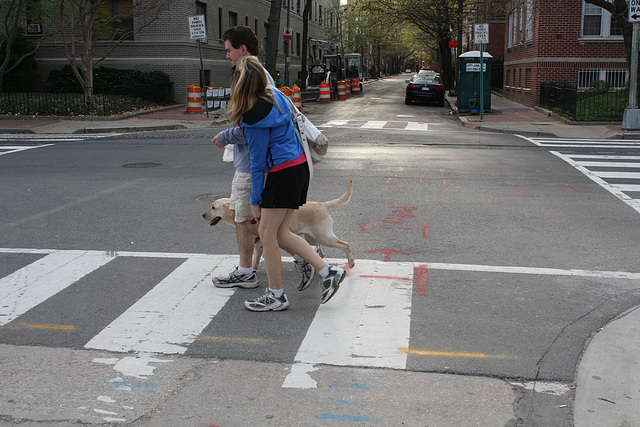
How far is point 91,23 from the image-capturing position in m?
22.6

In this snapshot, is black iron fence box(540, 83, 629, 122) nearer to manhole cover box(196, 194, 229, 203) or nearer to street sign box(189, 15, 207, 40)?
street sign box(189, 15, 207, 40)

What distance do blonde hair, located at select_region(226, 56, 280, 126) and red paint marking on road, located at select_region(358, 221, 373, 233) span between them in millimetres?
3406

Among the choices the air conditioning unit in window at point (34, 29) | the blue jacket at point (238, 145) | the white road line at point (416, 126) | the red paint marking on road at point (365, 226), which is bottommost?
the red paint marking on road at point (365, 226)

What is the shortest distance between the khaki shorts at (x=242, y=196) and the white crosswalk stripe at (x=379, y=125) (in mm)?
15541

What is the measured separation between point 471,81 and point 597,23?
5377mm

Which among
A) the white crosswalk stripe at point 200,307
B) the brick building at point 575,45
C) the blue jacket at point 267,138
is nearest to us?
the white crosswalk stripe at point 200,307

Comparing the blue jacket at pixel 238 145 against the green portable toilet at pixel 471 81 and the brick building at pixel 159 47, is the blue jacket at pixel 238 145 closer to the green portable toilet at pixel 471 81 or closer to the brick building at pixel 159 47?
the green portable toilet at pixel 471 81

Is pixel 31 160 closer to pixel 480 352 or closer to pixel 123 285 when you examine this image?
pixel 123 285

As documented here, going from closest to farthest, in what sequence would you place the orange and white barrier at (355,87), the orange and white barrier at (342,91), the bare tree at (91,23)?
1. the bare tree at (91,23)
2. the orange and white barrier at (342,91)
3. the orange and white barrier at (355,87)

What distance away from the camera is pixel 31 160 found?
13094mm

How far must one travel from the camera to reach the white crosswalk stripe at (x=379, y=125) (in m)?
20.7

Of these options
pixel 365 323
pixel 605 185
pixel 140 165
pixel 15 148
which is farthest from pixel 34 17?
pixel 365 323

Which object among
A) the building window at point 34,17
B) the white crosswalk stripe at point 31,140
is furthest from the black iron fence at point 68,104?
the white crosswalk stripe at point 31,140

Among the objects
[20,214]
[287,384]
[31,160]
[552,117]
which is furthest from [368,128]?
Answer: [287,384]
